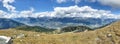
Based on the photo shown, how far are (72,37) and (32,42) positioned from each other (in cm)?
1930

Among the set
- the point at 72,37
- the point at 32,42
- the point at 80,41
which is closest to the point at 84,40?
the point at 80,41

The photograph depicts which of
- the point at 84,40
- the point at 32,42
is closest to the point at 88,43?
the point at 84,40

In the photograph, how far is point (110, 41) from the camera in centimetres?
9262

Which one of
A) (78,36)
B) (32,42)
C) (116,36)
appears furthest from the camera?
(78,36)

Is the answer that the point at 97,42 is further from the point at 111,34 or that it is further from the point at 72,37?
the point at 72,37

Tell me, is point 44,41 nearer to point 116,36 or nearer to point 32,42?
point 32,42

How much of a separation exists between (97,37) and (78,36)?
1270 centimetres

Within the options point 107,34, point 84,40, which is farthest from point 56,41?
point 107,34

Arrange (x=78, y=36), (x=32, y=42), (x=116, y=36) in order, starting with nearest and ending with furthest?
1. (x=116, y=36)
2. (x=32, y=42)
3. (x=78, y=36)

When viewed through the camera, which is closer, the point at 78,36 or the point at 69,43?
the point at 69,43

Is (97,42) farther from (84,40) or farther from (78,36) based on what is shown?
(78,36)

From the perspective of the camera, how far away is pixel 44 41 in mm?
100688

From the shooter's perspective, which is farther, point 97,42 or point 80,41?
point 80,41

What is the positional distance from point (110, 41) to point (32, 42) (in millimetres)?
28682
